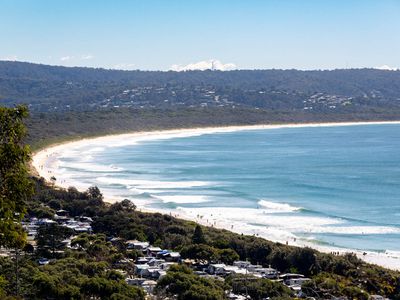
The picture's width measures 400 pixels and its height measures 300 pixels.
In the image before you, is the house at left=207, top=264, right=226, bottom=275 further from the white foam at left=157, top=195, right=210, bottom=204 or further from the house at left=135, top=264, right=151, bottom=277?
the white foam at left=157, top=195, right=210, bottom=204

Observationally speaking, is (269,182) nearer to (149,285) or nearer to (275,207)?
(275,207)

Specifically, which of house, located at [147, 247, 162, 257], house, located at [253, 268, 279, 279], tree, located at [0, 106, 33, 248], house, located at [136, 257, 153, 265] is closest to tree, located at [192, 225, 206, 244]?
house, located at [147, 247, 162, 257]

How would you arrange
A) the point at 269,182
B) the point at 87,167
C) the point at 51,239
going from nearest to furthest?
the point at 51,239, the point at 269,182, the point at 87,167

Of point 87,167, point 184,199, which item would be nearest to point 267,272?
point 184,199

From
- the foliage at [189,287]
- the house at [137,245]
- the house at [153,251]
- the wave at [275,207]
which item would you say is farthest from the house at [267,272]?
the wave at [275,207]

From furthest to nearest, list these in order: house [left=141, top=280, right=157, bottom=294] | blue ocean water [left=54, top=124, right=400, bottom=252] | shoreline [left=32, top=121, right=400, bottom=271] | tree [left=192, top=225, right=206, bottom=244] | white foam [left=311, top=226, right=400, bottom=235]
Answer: blue ocean water [left=54, top=124, right=400, bottom=252]
white foam [left=311, top=226, right=400, bottom=235]
shoreline [left=32, top=121, right=400, bottom=271]
tree [left=192, top=225, right=206, bottom=244]
house [left=141, top=280, right=157, bottom=294]

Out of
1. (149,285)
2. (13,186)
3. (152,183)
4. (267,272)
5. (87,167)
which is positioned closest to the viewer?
(13,186)

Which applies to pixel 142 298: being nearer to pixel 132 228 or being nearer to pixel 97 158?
pixel 132 228

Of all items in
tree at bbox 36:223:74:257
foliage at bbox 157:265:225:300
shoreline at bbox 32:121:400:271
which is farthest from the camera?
shoreline at bbox 32:121:400:271

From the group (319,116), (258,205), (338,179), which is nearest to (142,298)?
(258,205)
